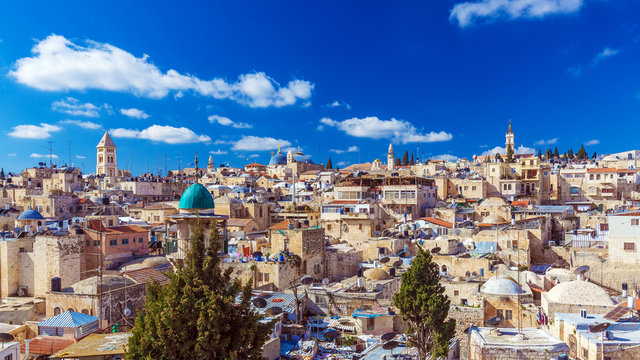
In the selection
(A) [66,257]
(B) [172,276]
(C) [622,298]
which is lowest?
(C) [622,298]

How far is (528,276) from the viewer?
78.5ft

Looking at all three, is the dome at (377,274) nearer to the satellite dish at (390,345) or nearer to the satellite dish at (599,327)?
the satellite dish at (390,345)

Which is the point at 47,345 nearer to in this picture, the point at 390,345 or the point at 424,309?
the point at 390,345

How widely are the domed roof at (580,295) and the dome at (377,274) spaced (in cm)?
870

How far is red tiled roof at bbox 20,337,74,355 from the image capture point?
51.1ft

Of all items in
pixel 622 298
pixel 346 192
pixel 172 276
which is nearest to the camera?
pixel 172 276

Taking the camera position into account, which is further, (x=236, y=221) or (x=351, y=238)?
(x=236, y=221)

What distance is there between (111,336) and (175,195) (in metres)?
54.9

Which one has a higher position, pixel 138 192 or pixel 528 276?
pixel 138 192

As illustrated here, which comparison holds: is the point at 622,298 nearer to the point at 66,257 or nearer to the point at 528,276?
the point at 528,276

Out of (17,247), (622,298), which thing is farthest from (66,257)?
(622,298)

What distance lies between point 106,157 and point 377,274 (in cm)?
7615

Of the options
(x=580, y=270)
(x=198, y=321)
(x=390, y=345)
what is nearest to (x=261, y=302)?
(x=390, y=345)

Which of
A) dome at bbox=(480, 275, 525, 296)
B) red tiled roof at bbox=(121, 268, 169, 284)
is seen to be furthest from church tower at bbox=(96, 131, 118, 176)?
dome at bbox=(480, 275, 525, 296)
